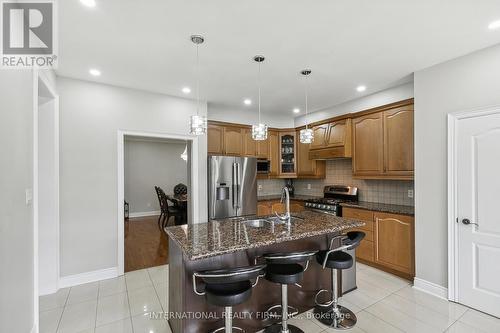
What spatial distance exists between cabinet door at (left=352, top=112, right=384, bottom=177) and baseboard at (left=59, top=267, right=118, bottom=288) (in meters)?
4.14

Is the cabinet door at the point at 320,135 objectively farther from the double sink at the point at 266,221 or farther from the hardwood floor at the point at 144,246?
the hardwood floor at the point at 144,246

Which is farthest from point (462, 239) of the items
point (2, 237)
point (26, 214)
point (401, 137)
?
point (26, 214)

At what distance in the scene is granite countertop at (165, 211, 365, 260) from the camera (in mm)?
1704

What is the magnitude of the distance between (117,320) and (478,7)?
14.0 feet

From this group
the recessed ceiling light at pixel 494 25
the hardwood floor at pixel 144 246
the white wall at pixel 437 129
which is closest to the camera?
the recessed ceiling light at pixel 494 25

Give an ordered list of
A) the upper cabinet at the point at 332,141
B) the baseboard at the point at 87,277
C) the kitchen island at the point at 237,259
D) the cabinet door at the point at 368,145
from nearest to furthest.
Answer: the kitchen island at the point at 237,259
the baseboard at the point at 87,277
the cabinet door at the point at 368,145
the upper cabinet at the point at 332,141

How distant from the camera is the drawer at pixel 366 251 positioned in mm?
3606

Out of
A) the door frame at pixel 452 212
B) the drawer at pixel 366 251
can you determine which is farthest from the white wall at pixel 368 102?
the drawer at pixel 366 251

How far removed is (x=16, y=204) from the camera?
1665mm

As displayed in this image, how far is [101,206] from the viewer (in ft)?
11.0

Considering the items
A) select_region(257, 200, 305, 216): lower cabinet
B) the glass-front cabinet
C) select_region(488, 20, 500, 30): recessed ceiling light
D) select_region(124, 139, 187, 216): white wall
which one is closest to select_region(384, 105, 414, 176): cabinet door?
select_region(488, 20, 500, 30): recessed ceiling light

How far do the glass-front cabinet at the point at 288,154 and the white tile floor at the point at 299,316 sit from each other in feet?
8.58

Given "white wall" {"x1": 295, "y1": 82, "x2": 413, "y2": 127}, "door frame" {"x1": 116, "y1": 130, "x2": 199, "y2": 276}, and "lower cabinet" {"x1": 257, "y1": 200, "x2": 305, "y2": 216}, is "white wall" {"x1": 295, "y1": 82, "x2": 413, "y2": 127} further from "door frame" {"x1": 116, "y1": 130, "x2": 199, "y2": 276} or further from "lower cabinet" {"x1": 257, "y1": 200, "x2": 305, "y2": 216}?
"door frame" {"x1": 116, "y1": 130, "x2": 199, "y2": 276}

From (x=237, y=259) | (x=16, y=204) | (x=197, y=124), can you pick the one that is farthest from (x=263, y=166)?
(x=16, y=204)
